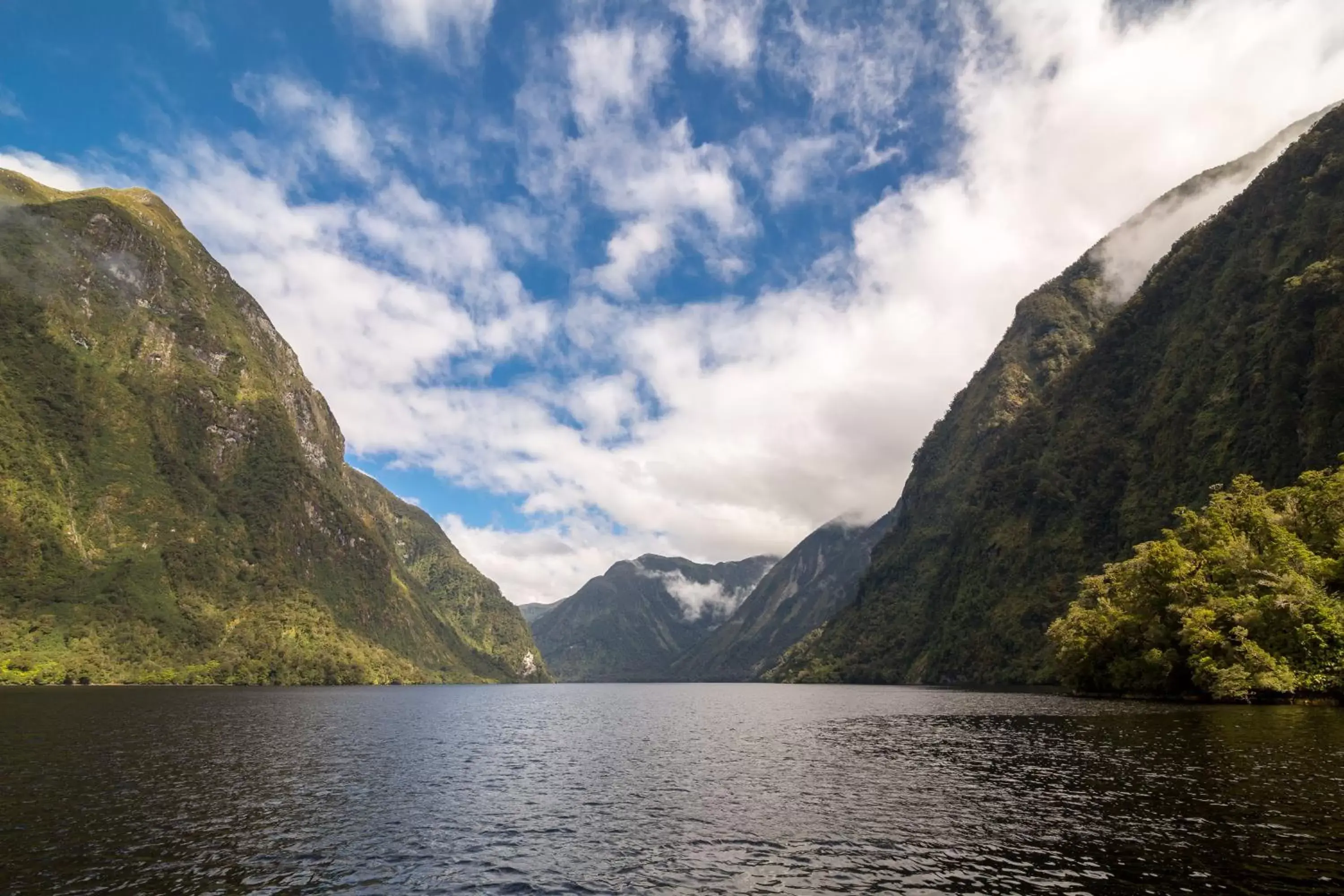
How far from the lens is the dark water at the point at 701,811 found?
90.7 ft

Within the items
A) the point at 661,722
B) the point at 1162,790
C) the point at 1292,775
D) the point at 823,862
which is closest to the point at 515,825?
the point at 823,862

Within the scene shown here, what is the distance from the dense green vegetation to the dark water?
27.8 feet

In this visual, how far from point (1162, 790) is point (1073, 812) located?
7797 millimetres

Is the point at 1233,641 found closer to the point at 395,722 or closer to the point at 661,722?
the point at 661,722

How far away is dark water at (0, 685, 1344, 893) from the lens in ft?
90.7

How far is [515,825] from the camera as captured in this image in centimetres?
3869

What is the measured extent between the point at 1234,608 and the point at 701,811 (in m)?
86.7

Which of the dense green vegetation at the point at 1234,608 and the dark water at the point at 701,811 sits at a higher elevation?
the dense green vegetation at the point at 1234,608

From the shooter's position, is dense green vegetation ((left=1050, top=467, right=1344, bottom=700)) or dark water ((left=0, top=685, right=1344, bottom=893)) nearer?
dark water ((left=0, top=685, right=1344, bottom=893))

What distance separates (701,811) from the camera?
41.0 m

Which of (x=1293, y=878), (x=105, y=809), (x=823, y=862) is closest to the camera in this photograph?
(x=1293, y=878)

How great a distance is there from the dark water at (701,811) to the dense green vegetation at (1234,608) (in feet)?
27.8

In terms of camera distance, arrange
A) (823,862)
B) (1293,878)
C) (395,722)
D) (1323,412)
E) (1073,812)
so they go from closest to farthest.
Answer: (1293,878) → (823,862) → (1073,812) → (395,722) → (1323,412)

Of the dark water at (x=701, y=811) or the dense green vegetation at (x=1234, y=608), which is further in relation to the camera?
the dense green vegetation at (x=1234, y=608)
